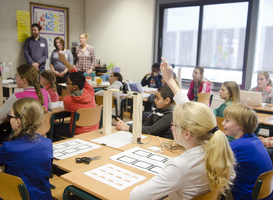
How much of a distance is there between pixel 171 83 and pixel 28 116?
955mm

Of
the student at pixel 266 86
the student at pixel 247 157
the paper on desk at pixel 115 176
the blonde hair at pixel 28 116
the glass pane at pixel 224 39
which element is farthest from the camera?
the glass pane at pixel 224 39

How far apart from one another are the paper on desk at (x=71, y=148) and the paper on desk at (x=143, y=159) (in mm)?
273

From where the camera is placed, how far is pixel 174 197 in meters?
1.24

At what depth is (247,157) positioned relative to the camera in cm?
168

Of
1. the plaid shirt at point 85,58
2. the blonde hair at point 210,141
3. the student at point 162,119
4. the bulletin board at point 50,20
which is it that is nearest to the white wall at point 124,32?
the bulletin board at point 50,20

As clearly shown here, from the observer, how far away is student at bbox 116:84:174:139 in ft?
7.66

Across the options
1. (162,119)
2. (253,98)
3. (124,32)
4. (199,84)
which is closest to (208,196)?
(162,119)

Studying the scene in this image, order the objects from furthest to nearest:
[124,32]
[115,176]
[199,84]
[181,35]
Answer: [124,32] → [181,35] → [199,84] → [115,176]

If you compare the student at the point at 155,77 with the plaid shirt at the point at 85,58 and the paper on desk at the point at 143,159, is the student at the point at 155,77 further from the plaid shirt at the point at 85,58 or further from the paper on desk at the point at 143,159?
the paper on desk at the point at 143,159

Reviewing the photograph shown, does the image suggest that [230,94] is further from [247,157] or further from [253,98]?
[247,157]

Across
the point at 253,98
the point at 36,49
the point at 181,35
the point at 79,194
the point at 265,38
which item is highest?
the point at 181,35

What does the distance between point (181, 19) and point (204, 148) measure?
214 inches

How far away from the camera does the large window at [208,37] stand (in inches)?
211

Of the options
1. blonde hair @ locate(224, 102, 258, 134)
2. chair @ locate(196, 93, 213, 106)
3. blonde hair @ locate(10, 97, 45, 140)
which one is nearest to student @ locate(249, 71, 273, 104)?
chair @ locate(196, 93, 213, 106)
